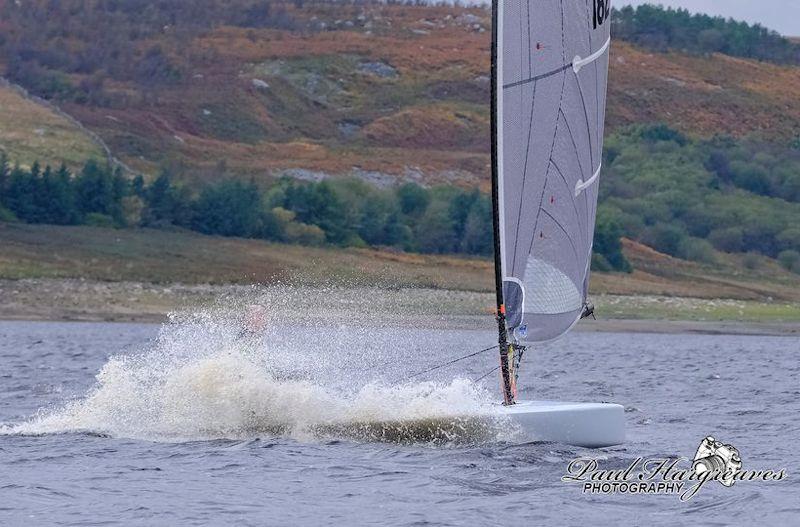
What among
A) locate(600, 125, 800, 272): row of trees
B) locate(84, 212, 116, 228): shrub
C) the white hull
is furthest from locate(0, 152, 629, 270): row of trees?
the white hull

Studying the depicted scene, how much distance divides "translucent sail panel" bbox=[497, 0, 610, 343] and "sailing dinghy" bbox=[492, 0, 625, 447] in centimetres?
1

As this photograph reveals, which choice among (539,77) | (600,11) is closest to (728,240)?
(600,11)

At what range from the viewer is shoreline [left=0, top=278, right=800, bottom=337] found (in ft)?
213

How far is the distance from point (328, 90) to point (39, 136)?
43546 millimetres

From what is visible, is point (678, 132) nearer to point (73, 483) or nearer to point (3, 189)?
point (3, 189)

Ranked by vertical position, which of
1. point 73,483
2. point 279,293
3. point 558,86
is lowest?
point 279,293

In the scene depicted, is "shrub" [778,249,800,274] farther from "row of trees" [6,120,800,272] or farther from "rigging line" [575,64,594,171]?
"rigging line" [575,64,594,171]

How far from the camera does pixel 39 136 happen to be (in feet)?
324

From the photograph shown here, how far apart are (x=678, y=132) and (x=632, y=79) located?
50.2 feet

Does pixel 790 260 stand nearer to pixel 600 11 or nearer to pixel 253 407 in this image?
pixel 600 11

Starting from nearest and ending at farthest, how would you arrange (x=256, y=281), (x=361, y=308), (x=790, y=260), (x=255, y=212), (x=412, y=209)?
(x=361, y=308), (x=256, y=281), (x=255, y=212), (x=412, y=209), (x=790, y=260)

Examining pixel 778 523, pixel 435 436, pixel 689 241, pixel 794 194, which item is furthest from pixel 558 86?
pixel 794 194

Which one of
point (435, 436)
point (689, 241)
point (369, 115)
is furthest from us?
point (369, 115)

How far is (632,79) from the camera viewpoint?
149m
